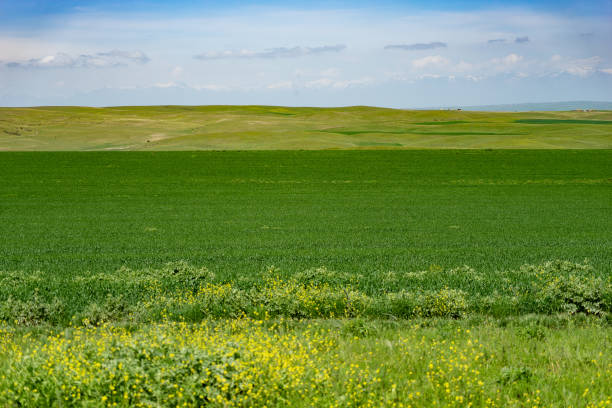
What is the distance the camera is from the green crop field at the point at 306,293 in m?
7.17

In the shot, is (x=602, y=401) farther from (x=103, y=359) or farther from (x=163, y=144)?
(x=163, y=144)

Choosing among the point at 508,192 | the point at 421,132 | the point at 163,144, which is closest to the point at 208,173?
the point at 508,192

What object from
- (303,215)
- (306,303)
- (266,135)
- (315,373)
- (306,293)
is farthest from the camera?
(266,135)

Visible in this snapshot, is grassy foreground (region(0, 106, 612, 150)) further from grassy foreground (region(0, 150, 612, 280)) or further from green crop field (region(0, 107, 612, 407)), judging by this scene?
green crop field (region(0, 107, 612, 407))

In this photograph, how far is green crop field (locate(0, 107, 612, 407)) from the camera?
23.5ft

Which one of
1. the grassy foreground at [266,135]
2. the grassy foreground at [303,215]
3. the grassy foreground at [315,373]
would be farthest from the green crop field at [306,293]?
the grassy foreground at [266,135]

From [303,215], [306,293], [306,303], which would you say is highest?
[306,293]

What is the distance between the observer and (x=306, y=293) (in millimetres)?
11719

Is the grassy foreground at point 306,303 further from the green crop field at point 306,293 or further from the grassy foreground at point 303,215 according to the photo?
the grassy foreground at point 303,215

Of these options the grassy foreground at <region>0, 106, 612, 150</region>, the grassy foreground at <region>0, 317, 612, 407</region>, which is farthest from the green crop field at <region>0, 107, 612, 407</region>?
the grassy foreground at <region>0, 106, 612, 150</region>

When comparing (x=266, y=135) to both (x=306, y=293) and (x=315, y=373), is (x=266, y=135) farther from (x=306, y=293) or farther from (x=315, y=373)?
(x=315, y=373)

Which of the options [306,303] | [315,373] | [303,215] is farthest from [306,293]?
[303,215]

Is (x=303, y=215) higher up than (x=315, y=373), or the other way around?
(x=315, y=373)

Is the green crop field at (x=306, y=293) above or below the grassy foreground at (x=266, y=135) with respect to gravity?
below
